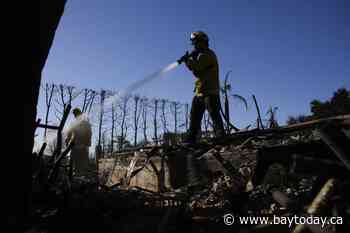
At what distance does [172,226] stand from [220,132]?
2691 millimetres

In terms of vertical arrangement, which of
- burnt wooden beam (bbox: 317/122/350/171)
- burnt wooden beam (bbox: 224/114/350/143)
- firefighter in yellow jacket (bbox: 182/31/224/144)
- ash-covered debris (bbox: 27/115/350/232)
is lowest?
ash-covered debris (bbox: 27/115/350/232)

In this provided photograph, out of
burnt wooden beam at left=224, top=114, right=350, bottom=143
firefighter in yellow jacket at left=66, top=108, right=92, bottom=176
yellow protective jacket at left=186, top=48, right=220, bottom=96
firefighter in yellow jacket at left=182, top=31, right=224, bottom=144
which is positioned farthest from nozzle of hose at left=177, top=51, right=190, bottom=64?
firefighter in yellow jacket at left=66, top=108, right=92, bottom=176

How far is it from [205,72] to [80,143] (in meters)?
5.88

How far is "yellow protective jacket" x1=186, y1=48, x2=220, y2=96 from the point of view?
563 cm

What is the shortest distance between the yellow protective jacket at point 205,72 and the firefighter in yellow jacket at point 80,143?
5297 mm

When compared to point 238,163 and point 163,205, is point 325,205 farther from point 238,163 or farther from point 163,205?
point 163,205

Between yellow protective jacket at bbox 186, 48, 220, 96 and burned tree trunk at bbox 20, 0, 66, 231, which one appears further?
yellow protective jacket at bbox 186, 48, 220, 96

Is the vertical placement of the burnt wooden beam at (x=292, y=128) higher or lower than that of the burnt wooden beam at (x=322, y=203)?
higher

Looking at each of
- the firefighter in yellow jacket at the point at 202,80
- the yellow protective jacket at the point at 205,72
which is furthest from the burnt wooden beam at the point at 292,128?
the yellow protective jacket at the point at 205,72

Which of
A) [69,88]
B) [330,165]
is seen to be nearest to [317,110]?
[330,165]

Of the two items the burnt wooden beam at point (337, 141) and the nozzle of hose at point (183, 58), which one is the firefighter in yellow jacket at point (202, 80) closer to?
the nozzle of hose at point (183, 58)

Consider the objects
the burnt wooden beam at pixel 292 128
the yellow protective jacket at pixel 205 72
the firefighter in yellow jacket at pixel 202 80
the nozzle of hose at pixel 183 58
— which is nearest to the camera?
the burnt wooden beam at pixel 292 128

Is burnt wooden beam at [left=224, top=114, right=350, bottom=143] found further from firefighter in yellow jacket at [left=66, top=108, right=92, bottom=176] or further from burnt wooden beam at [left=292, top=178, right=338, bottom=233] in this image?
firefighter in yellow jacket at [left=66, top=108, right=92, bottom=176]

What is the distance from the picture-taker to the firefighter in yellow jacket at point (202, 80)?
18.1 feet
